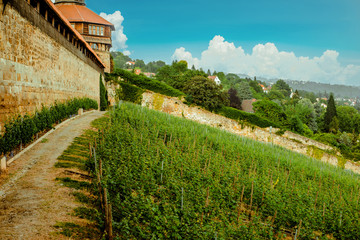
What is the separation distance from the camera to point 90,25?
30.5m

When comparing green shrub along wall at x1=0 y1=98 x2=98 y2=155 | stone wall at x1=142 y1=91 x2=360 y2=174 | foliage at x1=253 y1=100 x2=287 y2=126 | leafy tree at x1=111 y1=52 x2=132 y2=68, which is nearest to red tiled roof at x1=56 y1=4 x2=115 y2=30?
stone wall at x1=142 y1=91 x2=360 y2=174

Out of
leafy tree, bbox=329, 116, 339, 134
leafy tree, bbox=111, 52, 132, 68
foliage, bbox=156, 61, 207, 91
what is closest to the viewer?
foliage, bbox=156, 61, 207, 91

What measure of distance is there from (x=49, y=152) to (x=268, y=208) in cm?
768

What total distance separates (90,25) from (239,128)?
2398 centimetres

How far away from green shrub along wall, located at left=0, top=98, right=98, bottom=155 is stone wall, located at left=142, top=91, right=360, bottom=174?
56.7ft

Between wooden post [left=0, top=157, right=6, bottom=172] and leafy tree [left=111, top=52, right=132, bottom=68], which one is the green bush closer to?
wooden post [left=0, top=157, right=6, bottom=172]

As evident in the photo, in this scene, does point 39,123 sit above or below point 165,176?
above

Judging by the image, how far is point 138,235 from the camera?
4.23m

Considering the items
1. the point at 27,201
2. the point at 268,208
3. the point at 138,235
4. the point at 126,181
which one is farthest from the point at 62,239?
the point at 268,208

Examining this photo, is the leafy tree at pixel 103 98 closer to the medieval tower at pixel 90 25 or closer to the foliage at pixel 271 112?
the medieval tower at pixel 90 25

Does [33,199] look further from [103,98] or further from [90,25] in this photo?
[90,25]

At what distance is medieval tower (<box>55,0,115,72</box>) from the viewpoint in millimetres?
30062

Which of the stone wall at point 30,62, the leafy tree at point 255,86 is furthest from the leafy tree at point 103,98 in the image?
the leafy tree at point 255,86

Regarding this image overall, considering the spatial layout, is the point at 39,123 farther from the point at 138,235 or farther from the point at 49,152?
the point at 138,235
